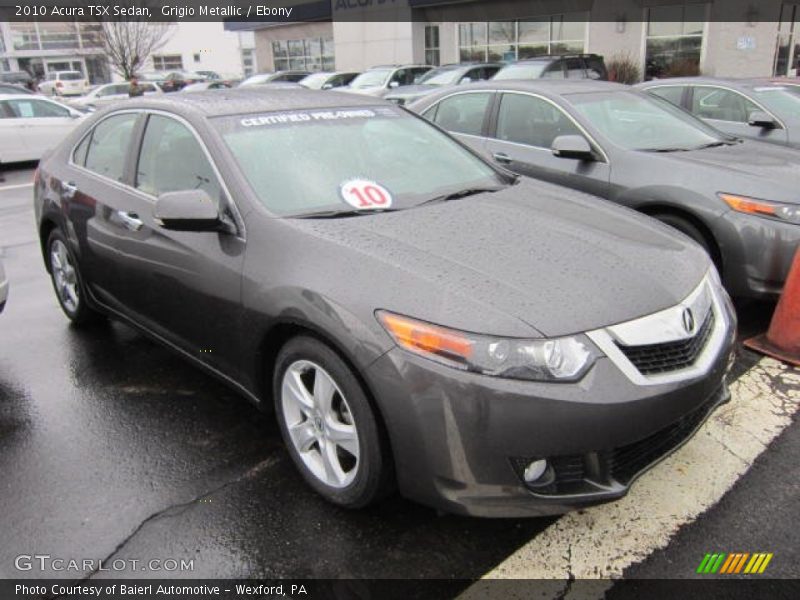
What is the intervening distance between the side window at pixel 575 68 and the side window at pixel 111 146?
12.5 meters

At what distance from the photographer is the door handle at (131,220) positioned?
3.53 m

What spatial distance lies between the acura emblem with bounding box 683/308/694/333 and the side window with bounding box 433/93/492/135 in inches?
146

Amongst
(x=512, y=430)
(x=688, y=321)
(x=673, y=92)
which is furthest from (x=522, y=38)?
(x=512, y=430)

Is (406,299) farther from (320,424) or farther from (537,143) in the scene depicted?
(537,143)

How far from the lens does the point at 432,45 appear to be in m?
28.8

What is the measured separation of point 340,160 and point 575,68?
13401mm

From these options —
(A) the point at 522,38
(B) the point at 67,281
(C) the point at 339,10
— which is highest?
(C) the point at 339,10

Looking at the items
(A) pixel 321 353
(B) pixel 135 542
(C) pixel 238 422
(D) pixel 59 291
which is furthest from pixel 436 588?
(D) pixel 59 291

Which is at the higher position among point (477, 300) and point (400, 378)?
point (477, 300)

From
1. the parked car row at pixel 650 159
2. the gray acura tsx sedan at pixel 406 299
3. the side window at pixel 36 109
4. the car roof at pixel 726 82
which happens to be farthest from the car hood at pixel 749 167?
the side window at pixel 36 109

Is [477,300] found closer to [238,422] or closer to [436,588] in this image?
[436,588]

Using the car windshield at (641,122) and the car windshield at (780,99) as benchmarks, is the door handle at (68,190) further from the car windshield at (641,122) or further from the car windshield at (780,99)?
the car windshield at (780,99)

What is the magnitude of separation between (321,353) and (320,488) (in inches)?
23.7

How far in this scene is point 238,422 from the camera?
346 cm
